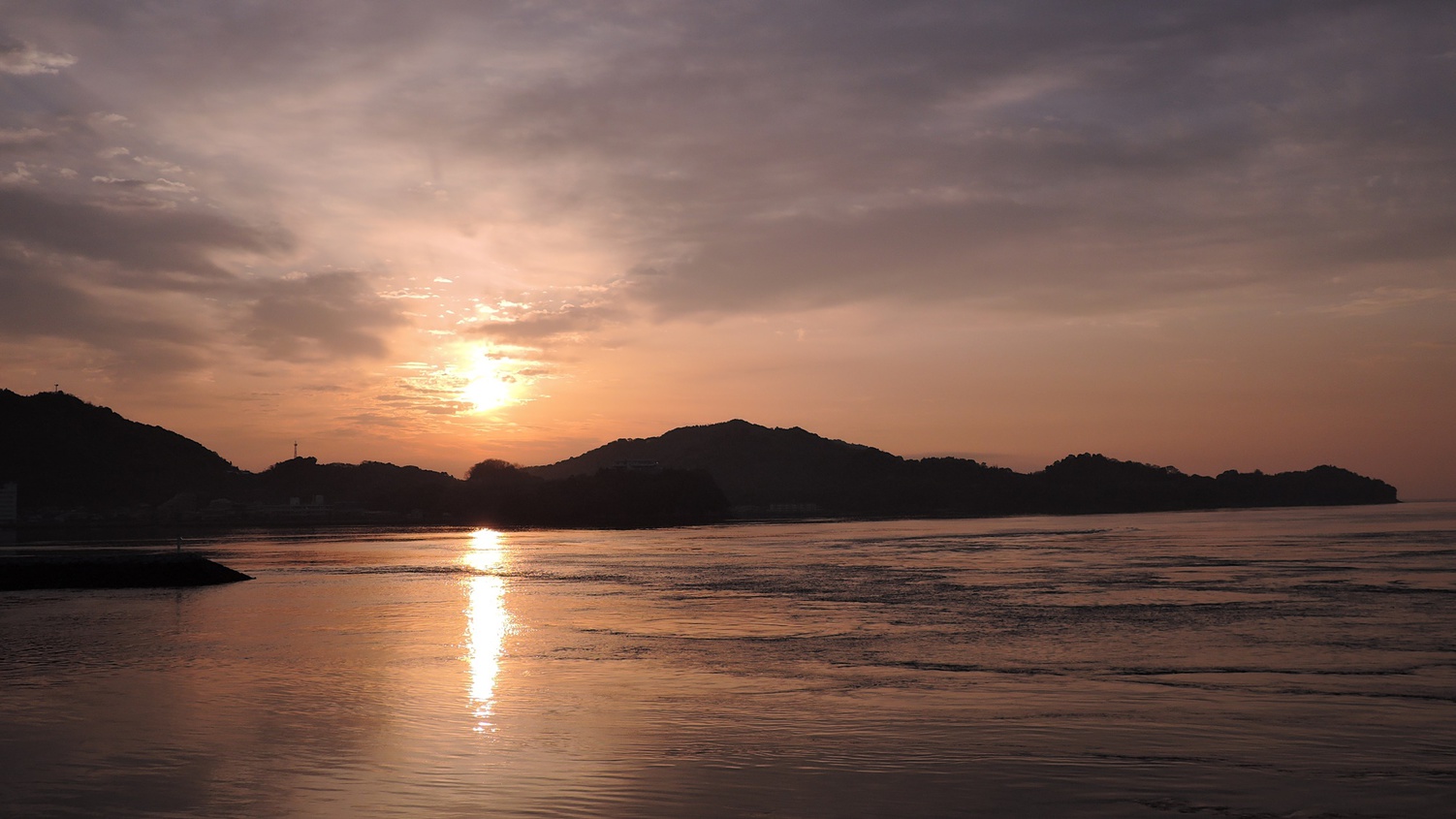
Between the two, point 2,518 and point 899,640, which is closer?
point 899,640

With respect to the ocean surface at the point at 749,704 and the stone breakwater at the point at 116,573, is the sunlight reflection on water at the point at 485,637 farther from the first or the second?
the stone breakwater at the point at 116,573

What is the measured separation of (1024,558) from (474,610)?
34.5m

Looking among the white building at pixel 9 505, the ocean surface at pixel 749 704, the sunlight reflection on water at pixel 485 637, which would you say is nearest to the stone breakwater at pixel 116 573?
the ocean surface at pixel 749 704

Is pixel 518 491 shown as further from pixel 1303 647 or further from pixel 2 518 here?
pixel 1303 647

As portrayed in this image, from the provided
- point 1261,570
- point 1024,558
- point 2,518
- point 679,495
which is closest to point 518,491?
point 679,495

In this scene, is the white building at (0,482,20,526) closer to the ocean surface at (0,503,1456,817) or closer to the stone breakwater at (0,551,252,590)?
the stone breakwater at (0,551,252,590)

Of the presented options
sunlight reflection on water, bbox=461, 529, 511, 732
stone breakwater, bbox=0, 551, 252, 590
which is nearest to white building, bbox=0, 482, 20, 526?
stone breakwater, bbox=0, 551, 252, 590

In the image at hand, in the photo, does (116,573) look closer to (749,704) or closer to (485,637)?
(485,637)

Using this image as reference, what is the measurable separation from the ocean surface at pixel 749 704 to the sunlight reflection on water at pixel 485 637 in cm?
16

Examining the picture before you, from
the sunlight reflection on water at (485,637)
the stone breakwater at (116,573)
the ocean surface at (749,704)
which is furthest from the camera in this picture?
the stone breakwater at (116,573)

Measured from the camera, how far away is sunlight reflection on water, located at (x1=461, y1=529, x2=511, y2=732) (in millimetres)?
16828

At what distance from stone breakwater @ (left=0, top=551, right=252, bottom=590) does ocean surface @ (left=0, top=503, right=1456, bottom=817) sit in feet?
30.4

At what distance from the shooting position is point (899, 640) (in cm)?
2342

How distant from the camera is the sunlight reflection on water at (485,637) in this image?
1683 cm
